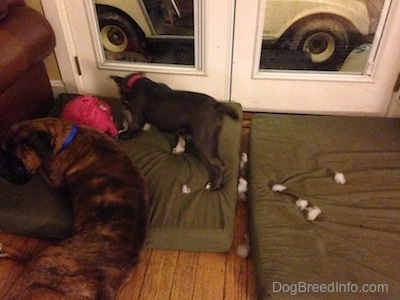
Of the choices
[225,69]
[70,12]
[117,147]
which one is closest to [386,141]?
[225,69]

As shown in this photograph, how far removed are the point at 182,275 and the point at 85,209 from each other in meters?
0.49

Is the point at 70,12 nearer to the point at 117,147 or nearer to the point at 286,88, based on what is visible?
the point at 117,147

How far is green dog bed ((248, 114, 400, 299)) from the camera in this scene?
1397mm

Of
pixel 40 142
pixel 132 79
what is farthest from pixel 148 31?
pixel 40 142

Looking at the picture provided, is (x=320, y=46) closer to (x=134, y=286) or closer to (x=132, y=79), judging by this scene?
(x=132, y=79)

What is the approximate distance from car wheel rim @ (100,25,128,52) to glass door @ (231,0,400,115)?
706 millimetres

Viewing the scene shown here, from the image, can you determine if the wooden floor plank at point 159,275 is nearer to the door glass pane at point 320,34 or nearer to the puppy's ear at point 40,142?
the puppy's ear at point 40,142

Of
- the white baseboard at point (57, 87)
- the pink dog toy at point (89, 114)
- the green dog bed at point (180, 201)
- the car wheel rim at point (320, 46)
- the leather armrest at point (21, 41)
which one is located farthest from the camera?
the white baseboard at point (57, 87)

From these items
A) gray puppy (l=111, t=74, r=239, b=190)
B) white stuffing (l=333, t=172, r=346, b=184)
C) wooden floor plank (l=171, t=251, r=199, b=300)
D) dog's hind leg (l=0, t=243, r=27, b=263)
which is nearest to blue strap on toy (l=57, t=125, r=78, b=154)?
gray puppy (l=111, t=74, r=239, b=190)

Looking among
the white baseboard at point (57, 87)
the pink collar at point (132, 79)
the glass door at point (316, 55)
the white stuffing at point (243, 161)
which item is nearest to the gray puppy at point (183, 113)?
the pink collar at point (132, 79)

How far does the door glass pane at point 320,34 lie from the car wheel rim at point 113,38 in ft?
2.79

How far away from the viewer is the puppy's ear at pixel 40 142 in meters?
1.45

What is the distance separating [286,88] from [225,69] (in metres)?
0.40

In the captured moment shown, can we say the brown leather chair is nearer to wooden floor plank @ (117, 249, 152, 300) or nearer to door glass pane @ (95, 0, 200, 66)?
door glass pane @ (95, 0, 200, 66)
